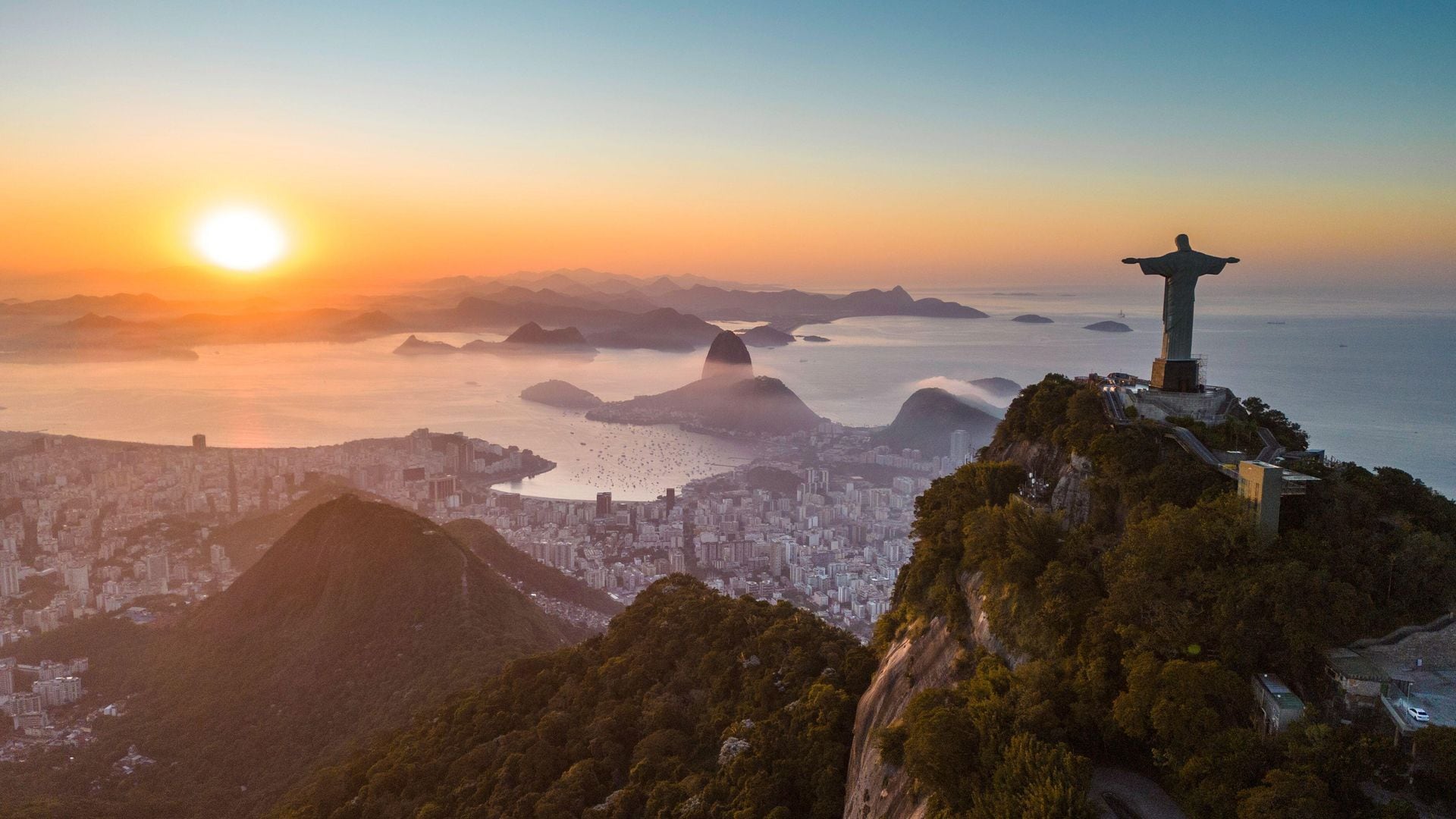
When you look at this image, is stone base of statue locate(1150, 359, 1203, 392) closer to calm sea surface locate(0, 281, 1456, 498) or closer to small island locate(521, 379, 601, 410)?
calm sea surface locate(0, 281, 1456, 498)

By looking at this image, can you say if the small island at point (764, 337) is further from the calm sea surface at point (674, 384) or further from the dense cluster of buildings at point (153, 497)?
the dense cluster of buildings at point (153, 497)

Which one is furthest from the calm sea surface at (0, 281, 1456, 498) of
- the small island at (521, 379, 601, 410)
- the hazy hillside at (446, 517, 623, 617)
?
the hazy hillside at (446, 517, 623, 617)

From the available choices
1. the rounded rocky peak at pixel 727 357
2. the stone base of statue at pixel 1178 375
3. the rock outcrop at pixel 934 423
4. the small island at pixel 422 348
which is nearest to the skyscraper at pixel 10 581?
the stone base of statue at pixel 1178 375

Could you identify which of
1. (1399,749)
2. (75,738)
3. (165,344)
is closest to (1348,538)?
(1399,749)

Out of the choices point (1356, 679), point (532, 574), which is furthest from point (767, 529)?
point (1356, 679)

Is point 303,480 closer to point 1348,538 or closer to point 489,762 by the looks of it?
point 489,762

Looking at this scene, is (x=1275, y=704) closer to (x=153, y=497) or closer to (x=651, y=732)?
(x=651, y=732)

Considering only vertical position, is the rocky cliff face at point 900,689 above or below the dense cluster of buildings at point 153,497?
above
